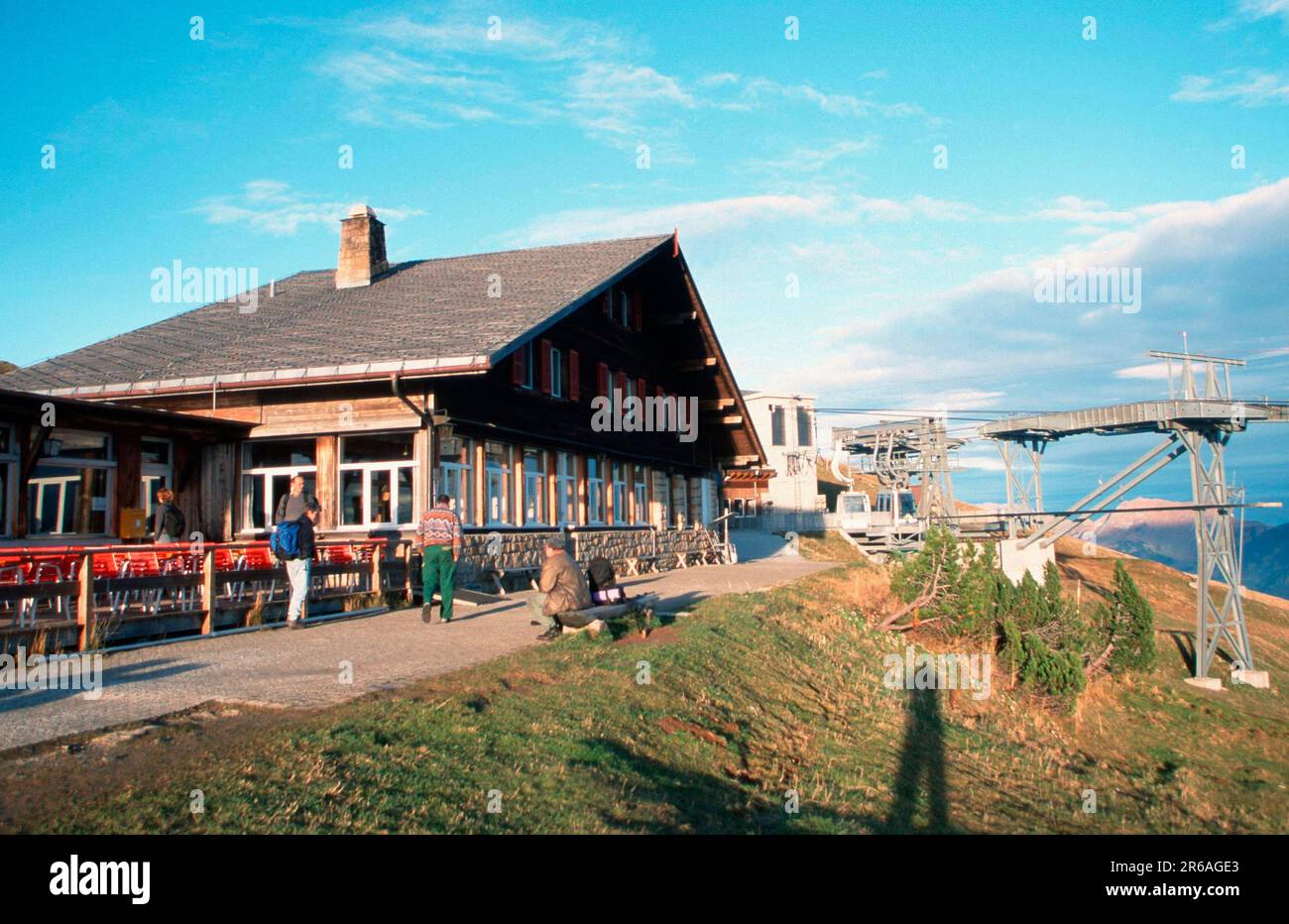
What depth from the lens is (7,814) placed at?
4.71m

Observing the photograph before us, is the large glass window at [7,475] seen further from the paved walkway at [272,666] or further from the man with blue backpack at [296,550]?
the paved walkway at [272,666]

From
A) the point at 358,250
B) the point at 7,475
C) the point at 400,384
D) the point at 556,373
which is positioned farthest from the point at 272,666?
the point at 358,250

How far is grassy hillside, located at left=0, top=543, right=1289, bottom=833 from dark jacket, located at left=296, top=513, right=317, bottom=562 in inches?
132

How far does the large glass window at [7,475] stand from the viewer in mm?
14023

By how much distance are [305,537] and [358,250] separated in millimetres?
13368

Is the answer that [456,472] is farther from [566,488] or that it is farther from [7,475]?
[7,475]

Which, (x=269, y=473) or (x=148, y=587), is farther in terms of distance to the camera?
(x=269, y=473)

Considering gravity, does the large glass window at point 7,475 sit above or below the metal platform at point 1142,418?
below

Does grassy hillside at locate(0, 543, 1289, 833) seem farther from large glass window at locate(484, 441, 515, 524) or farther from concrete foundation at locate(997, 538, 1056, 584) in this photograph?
concrete foundation at locate(997, 538, 1056, 584)

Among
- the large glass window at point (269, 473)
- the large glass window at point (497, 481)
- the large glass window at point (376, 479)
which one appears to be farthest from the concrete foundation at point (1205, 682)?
the large glass window at point (269, 473)

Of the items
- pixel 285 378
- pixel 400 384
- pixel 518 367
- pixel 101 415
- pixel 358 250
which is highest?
pixel 358 250

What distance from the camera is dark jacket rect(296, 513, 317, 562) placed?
11586 mm

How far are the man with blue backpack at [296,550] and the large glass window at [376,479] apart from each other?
15.4 ft

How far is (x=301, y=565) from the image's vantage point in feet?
38.6
